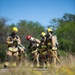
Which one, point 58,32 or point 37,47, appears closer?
point 37,47

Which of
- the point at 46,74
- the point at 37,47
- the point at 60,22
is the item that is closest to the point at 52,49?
the point at 37,47

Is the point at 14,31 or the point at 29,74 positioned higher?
the point at 14,31

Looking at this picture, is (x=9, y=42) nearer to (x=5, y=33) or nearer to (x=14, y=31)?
(x=14, y=31)

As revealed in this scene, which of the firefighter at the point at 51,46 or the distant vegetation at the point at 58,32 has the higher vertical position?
the distant vegetation at the point at 58,32

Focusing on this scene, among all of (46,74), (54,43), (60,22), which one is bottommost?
(46,74)

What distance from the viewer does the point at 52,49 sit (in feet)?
48.7

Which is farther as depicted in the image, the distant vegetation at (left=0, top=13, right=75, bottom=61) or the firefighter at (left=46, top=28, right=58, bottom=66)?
the distant vegetation at (left=0, top=13, right=75, bottom=61)

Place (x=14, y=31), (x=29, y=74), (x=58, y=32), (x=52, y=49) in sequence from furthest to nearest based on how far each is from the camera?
1. (x=58, y=32)
2. (x=14, y=31)
3. (x=52, y=49)
4. (x=29, y=74)

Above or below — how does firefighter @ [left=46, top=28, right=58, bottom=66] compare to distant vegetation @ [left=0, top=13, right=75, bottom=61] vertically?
below

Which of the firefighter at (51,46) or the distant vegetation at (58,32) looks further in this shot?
the distant vegetation at (58,32)

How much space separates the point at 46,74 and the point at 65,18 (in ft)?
295

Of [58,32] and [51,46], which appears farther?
[58,32]

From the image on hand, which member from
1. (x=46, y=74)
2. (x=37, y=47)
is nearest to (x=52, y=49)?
(x=37, y=47)

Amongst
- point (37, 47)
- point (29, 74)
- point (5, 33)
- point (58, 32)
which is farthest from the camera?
point (58, 32)
